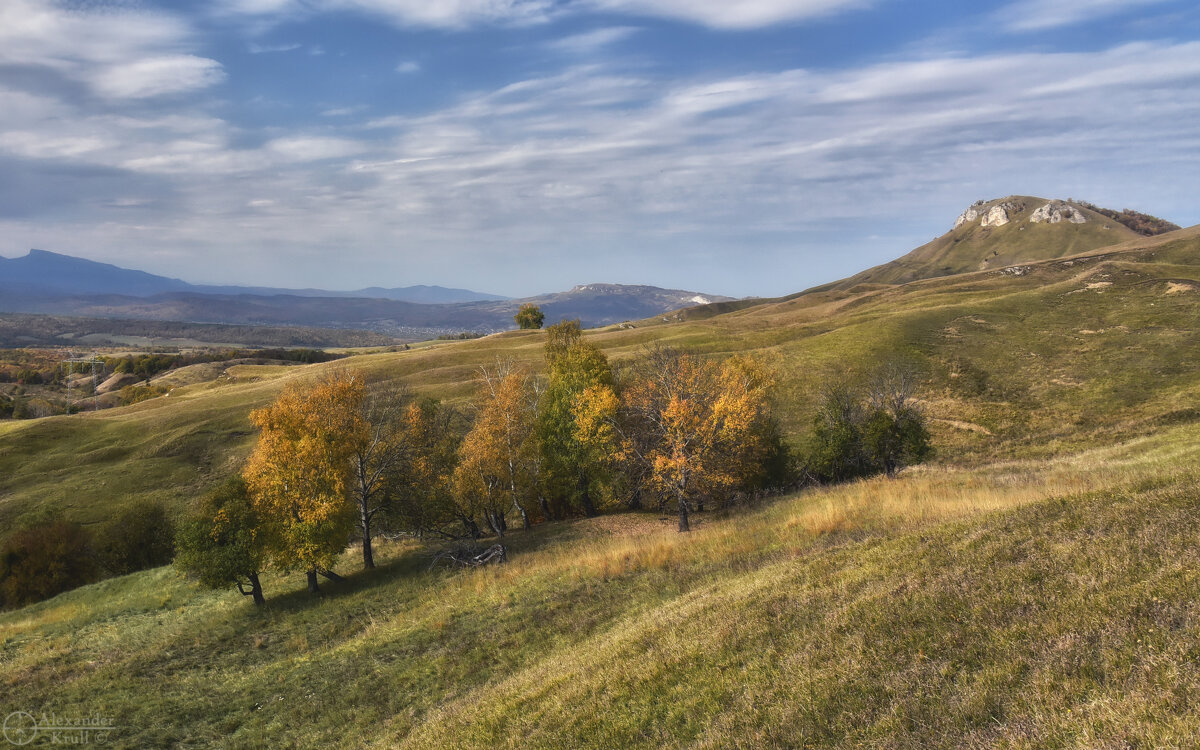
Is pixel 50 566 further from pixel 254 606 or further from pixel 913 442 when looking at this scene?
pixel 913 442

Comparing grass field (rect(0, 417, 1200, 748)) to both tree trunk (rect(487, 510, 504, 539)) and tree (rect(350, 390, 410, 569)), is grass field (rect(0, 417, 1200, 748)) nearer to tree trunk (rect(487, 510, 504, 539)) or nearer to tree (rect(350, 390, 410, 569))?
tree (rect(350, 390, 410, 569))

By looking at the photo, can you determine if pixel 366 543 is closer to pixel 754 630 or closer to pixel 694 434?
pixel 694 434

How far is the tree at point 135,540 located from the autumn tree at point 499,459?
2863 centimetres

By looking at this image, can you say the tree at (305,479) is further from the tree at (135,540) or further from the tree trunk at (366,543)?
the tree at (135,540)

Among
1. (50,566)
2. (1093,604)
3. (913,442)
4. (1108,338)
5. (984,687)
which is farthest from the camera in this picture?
(1108,338)

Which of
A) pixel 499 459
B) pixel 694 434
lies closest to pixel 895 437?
pixel 694 434

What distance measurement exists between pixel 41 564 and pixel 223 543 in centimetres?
2535

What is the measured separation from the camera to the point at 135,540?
45719 mm

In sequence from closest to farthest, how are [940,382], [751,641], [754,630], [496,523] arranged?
[751,641] → [754,630] → [496,523] → [940,382]

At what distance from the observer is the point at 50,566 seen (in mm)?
41562

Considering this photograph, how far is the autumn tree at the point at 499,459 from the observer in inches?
1443

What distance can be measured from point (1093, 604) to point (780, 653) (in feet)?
17.3

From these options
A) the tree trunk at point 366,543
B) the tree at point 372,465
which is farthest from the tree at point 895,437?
the tree trunk at point 366,543

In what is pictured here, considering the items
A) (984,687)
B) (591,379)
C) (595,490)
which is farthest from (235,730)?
(591,379)
